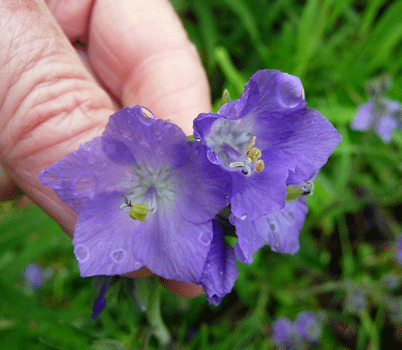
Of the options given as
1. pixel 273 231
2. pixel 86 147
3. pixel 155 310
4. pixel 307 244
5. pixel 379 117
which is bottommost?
pixel 307 244

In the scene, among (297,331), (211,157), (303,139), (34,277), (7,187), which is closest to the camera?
(211,157)

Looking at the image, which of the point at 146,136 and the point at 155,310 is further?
the point at 155,310

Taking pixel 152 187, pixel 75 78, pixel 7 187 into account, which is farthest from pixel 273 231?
pixel 7 187

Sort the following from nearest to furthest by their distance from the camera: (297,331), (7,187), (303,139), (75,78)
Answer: (303,139), (75,78), (7,187), (297,331)

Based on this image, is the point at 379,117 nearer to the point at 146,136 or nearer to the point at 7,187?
the point at 146,136

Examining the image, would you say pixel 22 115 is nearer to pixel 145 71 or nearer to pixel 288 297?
pixel 145 71
